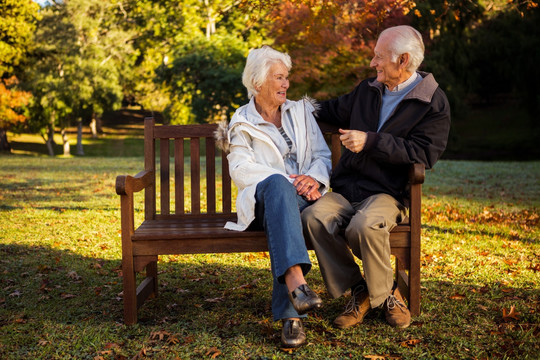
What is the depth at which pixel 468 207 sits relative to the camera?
29.4 ft

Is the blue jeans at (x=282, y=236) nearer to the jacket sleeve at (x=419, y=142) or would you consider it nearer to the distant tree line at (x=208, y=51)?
the jacket sleeve at (x=419, y=142)

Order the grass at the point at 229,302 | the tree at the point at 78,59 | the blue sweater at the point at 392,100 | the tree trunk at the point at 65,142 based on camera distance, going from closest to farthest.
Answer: the grass at the point at 229,302 → the blue sweater at the point at 392,100 → the tree at the point at 78,59 → the tree trunk at the point at 65,142

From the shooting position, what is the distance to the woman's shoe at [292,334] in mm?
3340

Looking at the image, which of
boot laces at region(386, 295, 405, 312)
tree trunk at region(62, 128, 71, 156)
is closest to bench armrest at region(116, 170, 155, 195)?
boot laces at region(386, 295, 405, 312)

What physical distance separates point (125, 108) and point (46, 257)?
158ft

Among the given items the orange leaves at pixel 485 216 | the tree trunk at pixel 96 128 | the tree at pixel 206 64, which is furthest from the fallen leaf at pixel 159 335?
the tree trunk at pixel 96 128

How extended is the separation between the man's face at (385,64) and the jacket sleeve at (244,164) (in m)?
0.94

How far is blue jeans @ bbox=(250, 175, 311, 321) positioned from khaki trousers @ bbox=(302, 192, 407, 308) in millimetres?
203

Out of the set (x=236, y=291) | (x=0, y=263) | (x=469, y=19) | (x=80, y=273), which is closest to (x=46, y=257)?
(x=0, y=263)

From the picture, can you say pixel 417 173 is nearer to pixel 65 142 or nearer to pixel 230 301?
pixel 230 301

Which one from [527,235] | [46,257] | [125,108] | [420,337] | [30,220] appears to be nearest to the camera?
[420,337]

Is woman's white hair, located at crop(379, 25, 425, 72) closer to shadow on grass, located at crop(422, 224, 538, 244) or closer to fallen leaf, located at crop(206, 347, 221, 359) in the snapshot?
fallen leaf, located at crop(206, 347, 221, 359)

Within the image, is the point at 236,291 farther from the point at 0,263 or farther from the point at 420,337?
the point at 0,263

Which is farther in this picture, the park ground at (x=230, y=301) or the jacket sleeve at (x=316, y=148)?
the jacket sleeve at (x=316, y=148)
